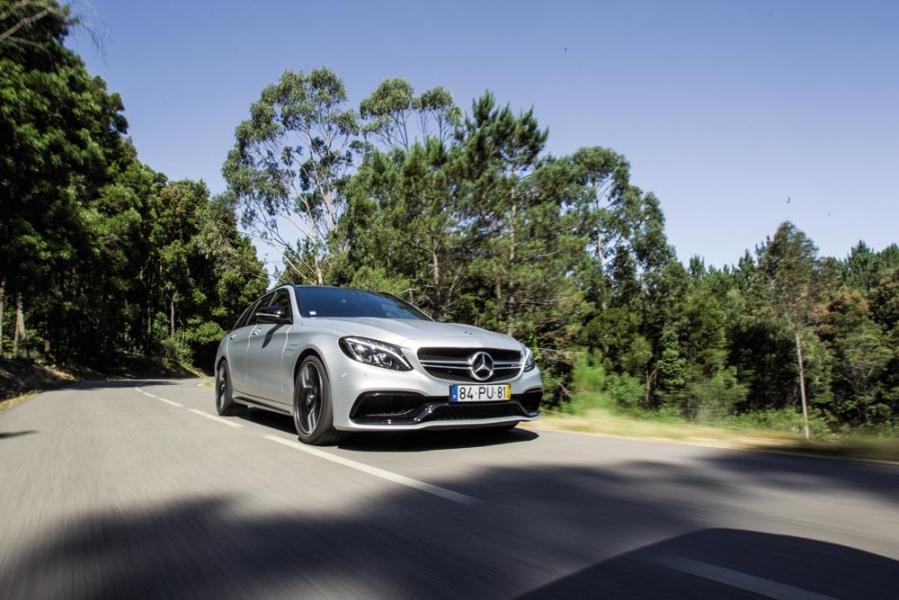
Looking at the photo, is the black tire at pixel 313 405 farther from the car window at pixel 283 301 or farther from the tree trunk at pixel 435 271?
the tree trunk at pixel 435 271

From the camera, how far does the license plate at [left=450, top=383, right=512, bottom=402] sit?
16.2 feet

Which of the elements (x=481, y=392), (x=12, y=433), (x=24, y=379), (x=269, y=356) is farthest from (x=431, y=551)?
(x=24, y=379)

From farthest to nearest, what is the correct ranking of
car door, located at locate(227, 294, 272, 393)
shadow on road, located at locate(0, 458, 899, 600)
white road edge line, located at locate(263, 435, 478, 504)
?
car door, located at locate(227, 294, 272, 393) < white road edge line, located at locate(263, 435, 478, 504) < shadow on road, located at locate(0, 458, 899, 600)

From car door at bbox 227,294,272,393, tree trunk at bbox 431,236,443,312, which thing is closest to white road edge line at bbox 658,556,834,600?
car door at bbox 227,294,272,393

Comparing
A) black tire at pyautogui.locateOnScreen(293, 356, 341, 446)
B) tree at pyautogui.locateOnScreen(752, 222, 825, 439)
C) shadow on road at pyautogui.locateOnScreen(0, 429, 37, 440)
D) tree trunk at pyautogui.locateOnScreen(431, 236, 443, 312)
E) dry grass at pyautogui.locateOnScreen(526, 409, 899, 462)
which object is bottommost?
shadow on road at pyautogui.locateOnScreen(0, 429, 37, 440)

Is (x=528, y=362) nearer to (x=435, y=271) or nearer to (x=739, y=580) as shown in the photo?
(x=739, y=580)

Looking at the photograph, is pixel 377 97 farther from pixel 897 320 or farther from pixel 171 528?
pixel 897 320

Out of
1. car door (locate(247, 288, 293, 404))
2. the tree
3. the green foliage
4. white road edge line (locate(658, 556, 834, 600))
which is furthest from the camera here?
the tree

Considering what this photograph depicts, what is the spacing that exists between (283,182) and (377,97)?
746 centimetres

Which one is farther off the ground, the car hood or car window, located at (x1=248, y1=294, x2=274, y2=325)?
car window, located at (x1=248, y1=294, x2=274, y2=325)

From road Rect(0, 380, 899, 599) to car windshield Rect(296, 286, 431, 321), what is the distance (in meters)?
1.46

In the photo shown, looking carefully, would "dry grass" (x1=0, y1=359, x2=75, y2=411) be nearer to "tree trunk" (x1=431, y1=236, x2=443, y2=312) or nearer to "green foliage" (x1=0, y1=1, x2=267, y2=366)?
"green foliage" (x1=0, y1=1, x2=267, y2=366)

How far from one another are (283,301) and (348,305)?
0.85 meters

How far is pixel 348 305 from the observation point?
6512 millimetres
